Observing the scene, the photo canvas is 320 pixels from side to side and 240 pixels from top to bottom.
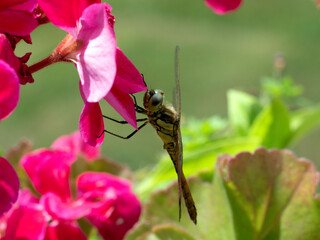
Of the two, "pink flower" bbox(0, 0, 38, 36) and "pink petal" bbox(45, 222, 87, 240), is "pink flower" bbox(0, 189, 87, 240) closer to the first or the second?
"pink petal" bbox(45, 222, 87, 240)

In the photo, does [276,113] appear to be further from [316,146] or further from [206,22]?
[206,22]

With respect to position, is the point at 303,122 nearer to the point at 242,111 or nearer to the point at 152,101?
the point at 242,111

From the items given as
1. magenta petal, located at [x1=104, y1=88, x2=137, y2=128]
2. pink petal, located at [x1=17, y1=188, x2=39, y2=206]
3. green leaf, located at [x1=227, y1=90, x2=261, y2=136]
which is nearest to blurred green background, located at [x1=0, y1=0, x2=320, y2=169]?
green leaf, located at [x1=227, y1=90, x2=261, y2=136]

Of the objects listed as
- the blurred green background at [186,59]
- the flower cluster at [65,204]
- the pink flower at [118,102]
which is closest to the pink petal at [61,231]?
the flower cluster at [65,204]

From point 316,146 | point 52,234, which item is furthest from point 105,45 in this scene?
point 316,146

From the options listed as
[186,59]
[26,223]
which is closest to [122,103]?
[26,223]

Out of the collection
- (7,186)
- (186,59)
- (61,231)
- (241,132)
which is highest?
(7,186)

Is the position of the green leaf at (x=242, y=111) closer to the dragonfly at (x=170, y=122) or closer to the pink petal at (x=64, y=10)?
the dragonfly at (x=170, y=122)
